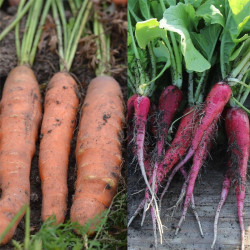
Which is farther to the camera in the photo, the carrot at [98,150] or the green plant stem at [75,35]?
the green plant stem at [75,35]

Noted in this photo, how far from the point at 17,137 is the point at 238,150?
1007mm

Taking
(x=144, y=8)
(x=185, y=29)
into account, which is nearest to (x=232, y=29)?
(x=185, y=29)

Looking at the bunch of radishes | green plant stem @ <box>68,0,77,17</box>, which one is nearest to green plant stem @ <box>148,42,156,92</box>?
the bunch of radishes

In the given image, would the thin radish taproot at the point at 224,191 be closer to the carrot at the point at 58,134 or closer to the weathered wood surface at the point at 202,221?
the weathered wood surface at the point at 202,221

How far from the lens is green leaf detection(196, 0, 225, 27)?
6.45 feet

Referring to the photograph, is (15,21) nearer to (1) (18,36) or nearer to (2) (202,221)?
(1) (18,36)

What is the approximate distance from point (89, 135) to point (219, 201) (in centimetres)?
66

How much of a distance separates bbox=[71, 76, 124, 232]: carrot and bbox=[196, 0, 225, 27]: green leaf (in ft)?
2.09

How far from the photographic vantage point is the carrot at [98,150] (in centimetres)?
204

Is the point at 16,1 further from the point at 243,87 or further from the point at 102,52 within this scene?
the point at 243,87

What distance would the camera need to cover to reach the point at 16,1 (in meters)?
3.13

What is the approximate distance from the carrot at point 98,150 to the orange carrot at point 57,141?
68 mm

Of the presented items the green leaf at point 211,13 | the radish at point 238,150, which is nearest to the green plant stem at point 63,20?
the green leaf at point 211,13

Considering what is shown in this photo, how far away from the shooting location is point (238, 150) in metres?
2.07
